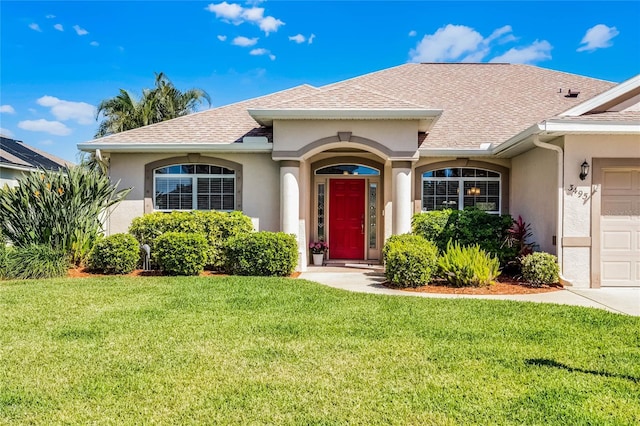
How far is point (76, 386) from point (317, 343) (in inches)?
95.5

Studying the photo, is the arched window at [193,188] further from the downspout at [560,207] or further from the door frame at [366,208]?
the downspout at [560,207]

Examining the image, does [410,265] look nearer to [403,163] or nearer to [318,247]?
[403,163]

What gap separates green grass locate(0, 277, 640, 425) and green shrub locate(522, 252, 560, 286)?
6.21 ft

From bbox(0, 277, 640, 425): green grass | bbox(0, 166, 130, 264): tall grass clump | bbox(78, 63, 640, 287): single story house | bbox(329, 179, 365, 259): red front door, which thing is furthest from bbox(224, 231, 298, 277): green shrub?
bbox(0, 166, 130, 264): tall grass clump

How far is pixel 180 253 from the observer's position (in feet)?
30.1

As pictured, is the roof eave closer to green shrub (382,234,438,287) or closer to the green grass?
green shrub (382,234,438,287)

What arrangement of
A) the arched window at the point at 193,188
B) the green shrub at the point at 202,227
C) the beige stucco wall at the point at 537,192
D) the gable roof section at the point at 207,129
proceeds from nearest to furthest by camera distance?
the beige stucco wall at the point at 537,192 → the green shrub at the point at 202,227 → the gable roof section at the point at 207,129 → the arched window at the point at 193,188

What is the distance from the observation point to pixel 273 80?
20031 millimetres

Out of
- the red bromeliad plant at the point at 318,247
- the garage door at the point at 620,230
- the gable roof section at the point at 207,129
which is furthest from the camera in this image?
the red bromeliad plant at the point at 318,247

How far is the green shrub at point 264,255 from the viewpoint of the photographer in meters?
9.22

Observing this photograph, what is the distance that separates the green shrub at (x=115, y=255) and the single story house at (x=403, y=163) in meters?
1.94

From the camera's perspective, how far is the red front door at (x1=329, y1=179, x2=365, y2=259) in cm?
1261

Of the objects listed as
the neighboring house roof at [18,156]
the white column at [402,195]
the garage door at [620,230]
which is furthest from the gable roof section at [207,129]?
the garage door at [620,230]

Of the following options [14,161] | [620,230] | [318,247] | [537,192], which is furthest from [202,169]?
[14,161]
